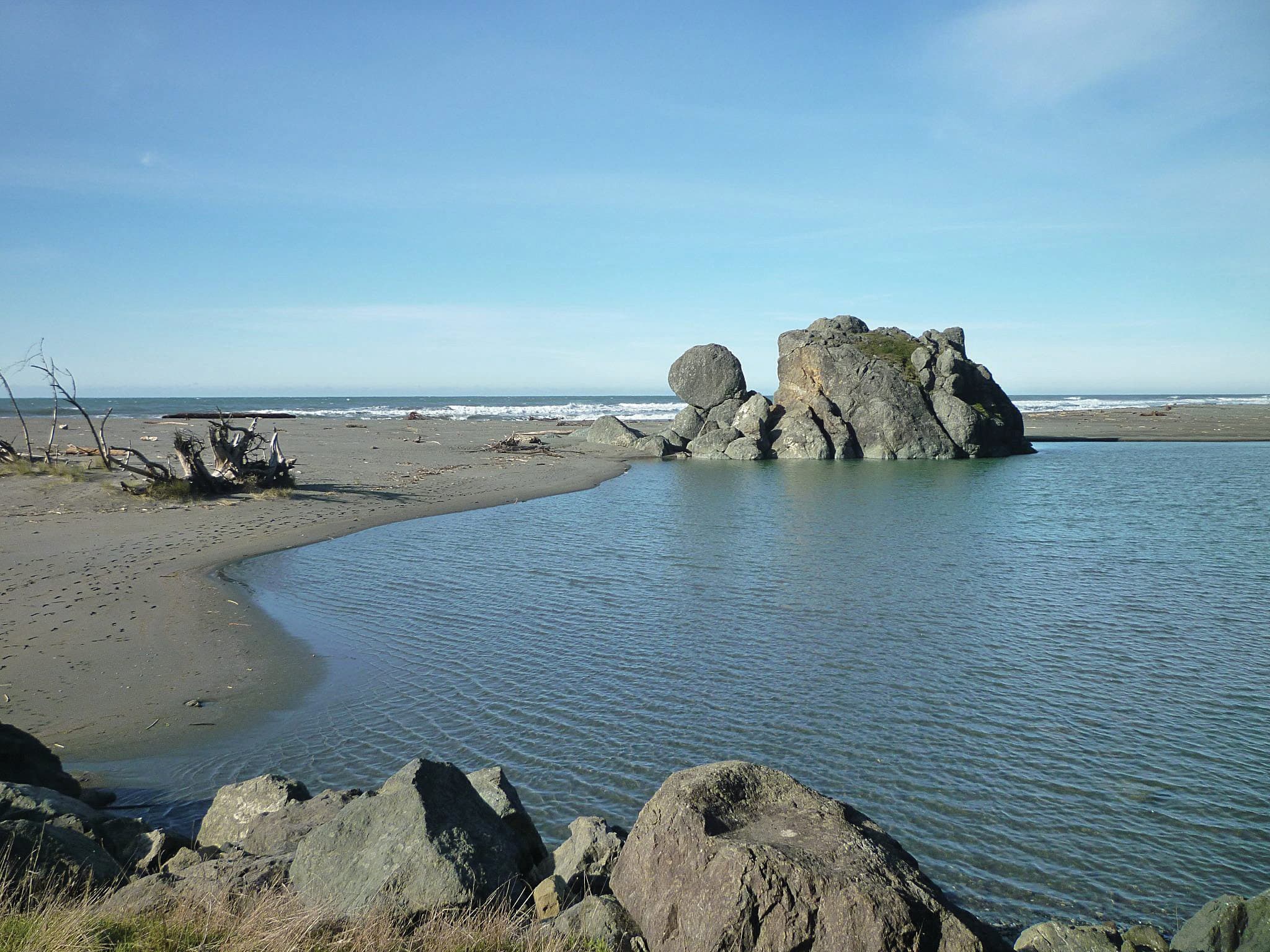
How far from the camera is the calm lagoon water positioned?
240 inches

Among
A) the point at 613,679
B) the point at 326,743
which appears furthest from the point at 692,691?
the point at 326,743

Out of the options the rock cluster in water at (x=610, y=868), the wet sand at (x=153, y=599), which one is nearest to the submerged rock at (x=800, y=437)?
the wet sand at (x=153, y=599)

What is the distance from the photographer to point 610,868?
4.82 m

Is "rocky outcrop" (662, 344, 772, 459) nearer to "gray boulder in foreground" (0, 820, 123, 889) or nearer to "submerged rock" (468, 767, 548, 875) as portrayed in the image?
"submerged rock" (468, 767, 548, 875)

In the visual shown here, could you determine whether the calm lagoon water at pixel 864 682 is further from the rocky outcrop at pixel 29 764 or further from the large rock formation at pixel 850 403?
the large rock formation at pixel 850 403

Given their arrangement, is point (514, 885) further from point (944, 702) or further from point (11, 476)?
point (11, 476)

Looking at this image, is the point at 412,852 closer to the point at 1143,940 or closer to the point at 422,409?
the point at 1143,940

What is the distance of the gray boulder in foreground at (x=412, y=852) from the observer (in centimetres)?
430

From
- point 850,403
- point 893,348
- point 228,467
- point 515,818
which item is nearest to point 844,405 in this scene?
point 850,403

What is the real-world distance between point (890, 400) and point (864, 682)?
28514 millimetres

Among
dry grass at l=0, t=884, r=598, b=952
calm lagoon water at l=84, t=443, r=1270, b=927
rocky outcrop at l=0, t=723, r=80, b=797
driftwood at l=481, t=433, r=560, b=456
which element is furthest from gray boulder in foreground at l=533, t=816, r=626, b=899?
driftwood at l=481, t=433, r=560, b=456

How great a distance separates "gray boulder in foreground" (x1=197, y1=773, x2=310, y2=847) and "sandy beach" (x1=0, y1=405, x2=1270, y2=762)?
2.10 m

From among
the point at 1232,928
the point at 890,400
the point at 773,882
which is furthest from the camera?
the point at 890,400

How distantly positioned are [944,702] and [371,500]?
16.2 m
